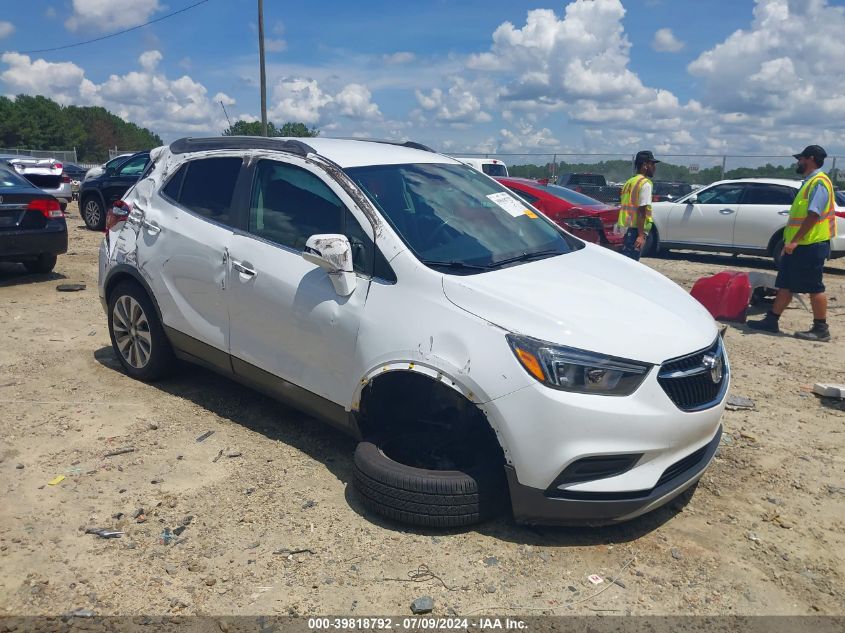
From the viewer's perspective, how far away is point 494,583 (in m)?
3.04

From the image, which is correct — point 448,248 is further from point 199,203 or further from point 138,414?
point 138,414

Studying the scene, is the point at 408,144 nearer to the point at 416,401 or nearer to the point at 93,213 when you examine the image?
the point at 416,401

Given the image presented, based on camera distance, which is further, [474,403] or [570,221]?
[570,221]

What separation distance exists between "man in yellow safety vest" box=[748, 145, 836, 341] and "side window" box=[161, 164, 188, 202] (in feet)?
19.6

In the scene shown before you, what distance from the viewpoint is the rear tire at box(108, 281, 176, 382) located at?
5.05 meters

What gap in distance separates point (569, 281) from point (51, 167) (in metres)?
19.3

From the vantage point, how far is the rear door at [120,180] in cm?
1454

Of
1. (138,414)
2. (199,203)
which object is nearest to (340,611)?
(138,414)

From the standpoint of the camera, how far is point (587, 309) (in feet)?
10.8

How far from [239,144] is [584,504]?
3132 millimetres

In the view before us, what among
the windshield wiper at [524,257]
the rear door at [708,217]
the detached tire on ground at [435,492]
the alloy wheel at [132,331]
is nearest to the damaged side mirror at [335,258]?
the windshield wiper at [524,257]

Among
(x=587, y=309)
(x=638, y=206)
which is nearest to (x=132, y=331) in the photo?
(x=587, y=309)

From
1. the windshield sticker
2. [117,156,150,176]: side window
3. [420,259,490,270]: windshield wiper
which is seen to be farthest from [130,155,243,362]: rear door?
[117,156,150,176]: side window

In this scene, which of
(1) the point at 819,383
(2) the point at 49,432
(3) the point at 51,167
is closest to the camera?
(2) the point at 49,432
